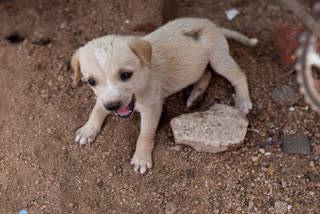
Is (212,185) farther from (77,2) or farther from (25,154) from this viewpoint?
(77,2)

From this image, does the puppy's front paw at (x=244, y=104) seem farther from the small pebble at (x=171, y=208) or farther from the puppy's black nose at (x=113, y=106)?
the puppy's black nose at (x=113, y=106)

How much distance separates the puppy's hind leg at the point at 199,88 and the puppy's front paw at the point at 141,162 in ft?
2.19

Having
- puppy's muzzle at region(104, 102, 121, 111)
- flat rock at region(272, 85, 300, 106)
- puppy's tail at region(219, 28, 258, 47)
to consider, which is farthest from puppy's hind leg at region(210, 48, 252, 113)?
puppy's muzzle at region(104, 102, 121, 111)

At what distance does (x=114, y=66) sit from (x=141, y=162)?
0.91 meters

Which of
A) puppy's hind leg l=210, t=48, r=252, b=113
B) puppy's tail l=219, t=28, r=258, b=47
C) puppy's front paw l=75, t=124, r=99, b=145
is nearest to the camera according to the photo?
puppy's front paw l=75, t=124, r=99, b=145

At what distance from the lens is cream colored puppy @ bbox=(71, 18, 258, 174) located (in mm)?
3328

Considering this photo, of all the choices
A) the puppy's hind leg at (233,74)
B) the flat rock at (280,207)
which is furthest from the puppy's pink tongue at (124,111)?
the flat rock at (280,207)

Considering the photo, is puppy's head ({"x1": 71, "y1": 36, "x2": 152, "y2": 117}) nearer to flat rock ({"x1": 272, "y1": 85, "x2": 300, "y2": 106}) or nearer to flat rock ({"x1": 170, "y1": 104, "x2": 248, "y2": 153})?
flat rock ({"x1": 170, "y1": 104, "x2": 248, "y2": 153})

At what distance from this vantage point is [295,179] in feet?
12.2

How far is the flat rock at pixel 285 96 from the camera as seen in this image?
423 cm

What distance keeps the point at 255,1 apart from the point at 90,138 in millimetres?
2302

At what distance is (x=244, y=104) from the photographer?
13.7 ft

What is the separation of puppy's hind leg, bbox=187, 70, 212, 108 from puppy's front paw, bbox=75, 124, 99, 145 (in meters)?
0.85

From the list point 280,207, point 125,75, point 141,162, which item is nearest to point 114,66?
point 125,75
